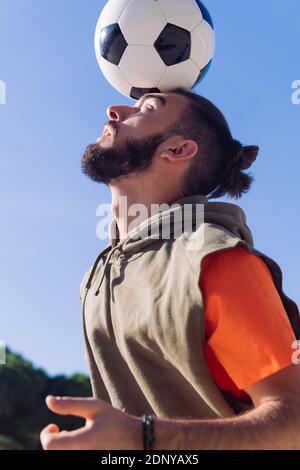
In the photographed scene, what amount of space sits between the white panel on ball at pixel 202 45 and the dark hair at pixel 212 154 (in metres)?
0.36

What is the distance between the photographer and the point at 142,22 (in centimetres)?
474

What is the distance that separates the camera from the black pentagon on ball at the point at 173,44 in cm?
466

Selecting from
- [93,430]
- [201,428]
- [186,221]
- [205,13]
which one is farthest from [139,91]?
[93,430]

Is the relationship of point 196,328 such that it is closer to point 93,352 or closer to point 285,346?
point 285,346

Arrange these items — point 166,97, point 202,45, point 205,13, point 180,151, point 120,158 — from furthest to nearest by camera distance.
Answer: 1. point 205,13
2. point 202,45
3. point 166,97
4. point 180,151
5. point 120,158

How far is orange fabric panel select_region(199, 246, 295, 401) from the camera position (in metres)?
2.92

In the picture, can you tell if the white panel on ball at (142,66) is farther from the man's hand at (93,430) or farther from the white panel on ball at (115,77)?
the man's hand at (93,430)

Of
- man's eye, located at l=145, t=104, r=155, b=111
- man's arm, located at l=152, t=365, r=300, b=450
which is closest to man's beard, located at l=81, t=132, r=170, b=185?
man's eye, located at l=145, t=104, r=155, b=111

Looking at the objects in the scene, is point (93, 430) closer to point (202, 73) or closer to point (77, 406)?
point (77, 406)

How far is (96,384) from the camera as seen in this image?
378 cm

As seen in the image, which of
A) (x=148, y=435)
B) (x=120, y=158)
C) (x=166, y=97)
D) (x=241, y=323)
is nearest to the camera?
(x=148, y=435)

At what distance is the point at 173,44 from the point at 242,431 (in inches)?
117

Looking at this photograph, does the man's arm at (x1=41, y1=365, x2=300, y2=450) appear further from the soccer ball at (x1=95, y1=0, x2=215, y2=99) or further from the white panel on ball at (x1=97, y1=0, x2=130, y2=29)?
the white panel on ball at (x1=97, y1=0, x2=130, y2=29)

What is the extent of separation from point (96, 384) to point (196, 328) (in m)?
0.97
